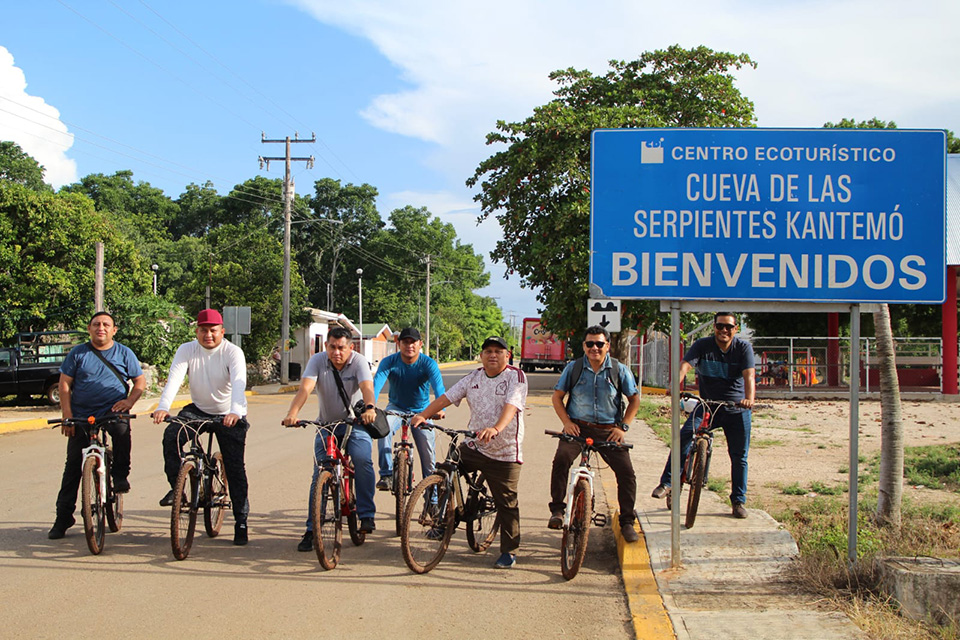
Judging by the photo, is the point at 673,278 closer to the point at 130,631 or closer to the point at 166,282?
the point at 130,631

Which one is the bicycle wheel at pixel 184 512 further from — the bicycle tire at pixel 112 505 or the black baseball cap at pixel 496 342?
the black baseball cap at pixel 496 342

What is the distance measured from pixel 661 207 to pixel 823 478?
18.3 feet

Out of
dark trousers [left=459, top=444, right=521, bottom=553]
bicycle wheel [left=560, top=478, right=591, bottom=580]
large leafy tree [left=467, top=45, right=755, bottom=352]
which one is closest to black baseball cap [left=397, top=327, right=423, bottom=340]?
dark trousers [left=459, top=444, right=521, bottom=553]

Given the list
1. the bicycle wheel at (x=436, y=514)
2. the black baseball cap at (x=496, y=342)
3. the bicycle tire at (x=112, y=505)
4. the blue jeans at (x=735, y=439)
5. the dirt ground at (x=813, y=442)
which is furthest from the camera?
the dirt ground at (x=813, y=442)

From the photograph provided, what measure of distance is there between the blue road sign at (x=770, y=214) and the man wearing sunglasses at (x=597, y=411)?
61 cm

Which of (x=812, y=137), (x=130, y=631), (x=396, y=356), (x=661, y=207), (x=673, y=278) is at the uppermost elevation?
(x=812, y=137)

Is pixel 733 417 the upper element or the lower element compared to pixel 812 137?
lower

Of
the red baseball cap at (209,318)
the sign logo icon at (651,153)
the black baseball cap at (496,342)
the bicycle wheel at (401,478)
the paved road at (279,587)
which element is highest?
the sign logo icon at (651,153)

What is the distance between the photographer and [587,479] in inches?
235

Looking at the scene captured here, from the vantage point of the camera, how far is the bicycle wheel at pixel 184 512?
6.16m

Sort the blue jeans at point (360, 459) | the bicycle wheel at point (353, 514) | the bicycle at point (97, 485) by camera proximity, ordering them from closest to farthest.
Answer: the bicycle at point (97, 485)
the bicycle wheel at point (353, 514)
the blue jeans at point (360, 459)

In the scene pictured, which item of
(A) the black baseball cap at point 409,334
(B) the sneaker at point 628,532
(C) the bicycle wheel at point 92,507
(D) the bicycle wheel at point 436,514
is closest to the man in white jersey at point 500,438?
(D) the bicycle wheel at point 436,514

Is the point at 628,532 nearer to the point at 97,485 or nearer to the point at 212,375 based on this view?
the point at 212,375

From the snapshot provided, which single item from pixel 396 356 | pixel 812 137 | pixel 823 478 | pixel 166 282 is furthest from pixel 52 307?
pixel 166 282
